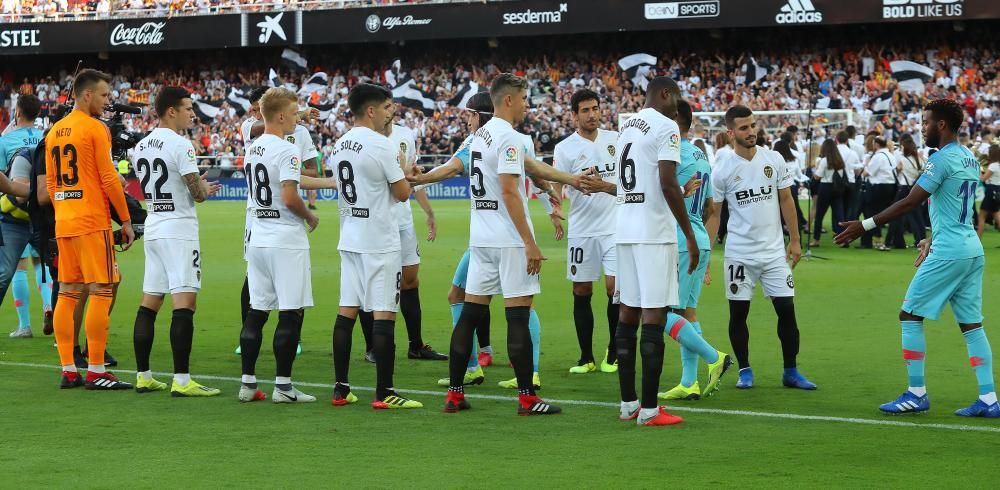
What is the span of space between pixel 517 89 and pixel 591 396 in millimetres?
2378

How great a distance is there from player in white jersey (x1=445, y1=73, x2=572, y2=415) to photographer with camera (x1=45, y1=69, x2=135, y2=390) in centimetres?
285

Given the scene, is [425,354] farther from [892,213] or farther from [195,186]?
[892,213]

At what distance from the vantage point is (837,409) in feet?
28.0

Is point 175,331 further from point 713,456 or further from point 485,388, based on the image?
point 713,456

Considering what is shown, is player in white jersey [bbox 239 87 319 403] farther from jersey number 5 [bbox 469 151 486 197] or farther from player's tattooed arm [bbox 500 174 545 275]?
player's tattooed arm [bbox 500 174 545 275]

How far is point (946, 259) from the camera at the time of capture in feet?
27.3

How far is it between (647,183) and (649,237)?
35cm

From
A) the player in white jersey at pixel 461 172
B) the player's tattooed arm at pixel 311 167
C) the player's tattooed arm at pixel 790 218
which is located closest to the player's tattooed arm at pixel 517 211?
the player in white jersey at pixel 461 172

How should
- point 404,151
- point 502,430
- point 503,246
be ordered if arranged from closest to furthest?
point 502,430, point 503,246, point 404,151

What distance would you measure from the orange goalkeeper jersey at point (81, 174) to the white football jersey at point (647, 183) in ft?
13.2

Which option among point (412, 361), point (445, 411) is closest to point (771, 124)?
point (412, 361)

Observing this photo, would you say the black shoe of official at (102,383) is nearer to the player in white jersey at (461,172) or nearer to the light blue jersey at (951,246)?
the player in white jersey at (461,172)

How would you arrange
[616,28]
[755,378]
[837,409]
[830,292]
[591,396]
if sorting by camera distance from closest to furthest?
1. [837,409]
2. [591,396]
3. [755,378]
4. [830,292]
5. [616,28]

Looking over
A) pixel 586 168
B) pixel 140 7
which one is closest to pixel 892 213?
pixel 586 168
